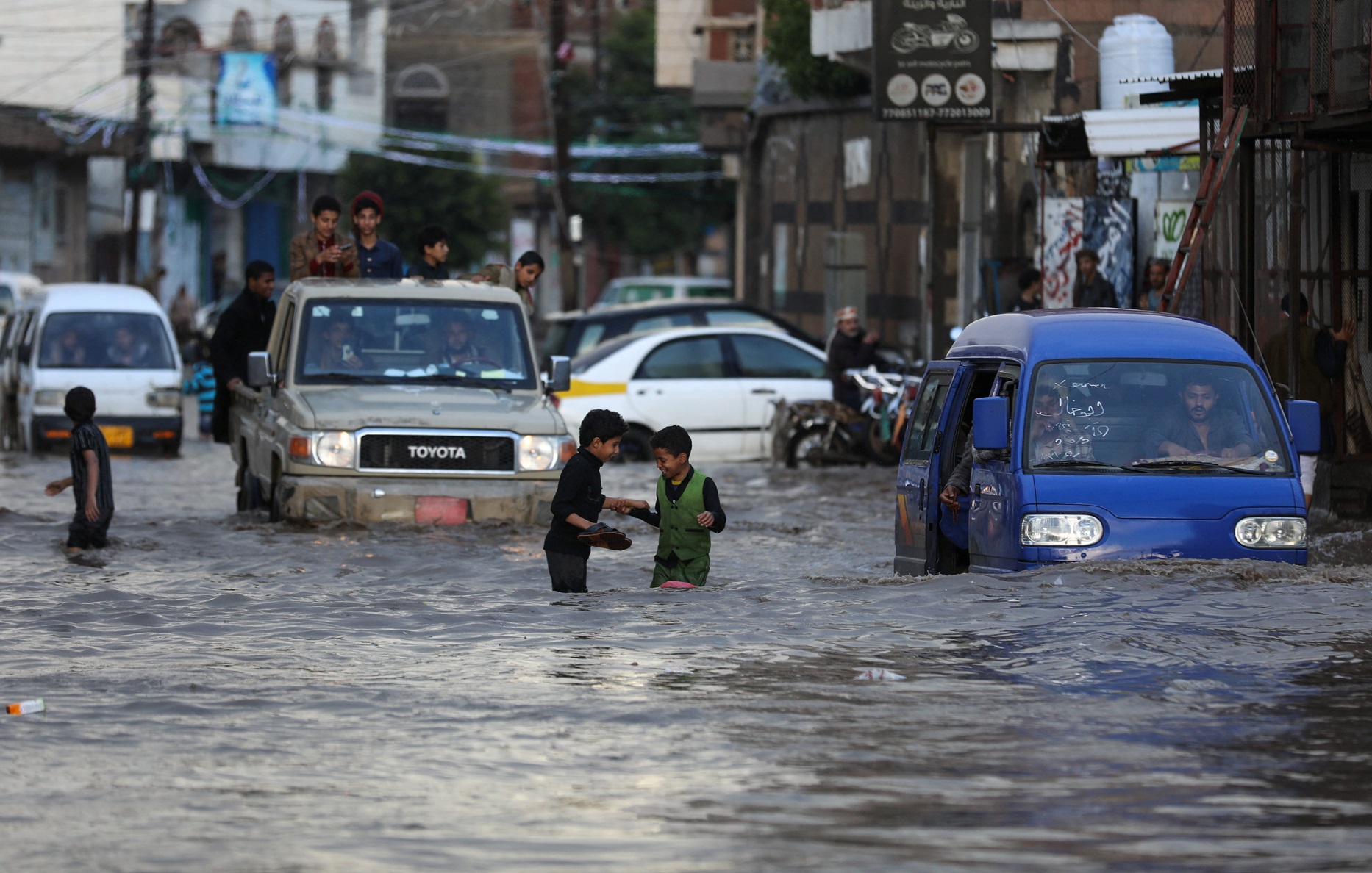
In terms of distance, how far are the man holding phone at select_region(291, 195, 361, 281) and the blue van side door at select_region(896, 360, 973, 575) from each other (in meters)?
5.38

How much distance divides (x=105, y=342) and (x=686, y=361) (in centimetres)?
733

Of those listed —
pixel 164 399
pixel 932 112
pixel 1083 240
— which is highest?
pixel 932 112

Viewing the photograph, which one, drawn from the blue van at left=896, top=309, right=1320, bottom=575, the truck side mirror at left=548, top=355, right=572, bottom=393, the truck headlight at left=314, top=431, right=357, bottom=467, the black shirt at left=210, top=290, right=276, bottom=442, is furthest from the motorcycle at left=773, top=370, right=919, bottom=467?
the blue van at left=896, top=309, right=1320, bottom=575

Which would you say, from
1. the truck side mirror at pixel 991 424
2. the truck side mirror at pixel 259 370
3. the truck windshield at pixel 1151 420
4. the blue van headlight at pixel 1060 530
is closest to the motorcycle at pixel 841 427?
the truck side mirror at pixel 259 370

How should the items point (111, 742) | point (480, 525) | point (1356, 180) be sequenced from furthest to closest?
point (1356, 180)
point (480, 525)
point (111, 742)

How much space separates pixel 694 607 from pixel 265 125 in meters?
52.0

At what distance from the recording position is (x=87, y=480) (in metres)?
13.5

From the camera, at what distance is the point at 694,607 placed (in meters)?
10.5

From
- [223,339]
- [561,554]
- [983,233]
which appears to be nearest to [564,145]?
[983,233]

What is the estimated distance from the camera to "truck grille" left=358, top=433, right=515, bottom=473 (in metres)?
13.6

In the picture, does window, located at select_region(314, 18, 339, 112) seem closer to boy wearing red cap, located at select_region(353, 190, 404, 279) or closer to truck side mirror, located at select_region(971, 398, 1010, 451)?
boy wearing red cap, located at select_region(353, 190, 404, 279)

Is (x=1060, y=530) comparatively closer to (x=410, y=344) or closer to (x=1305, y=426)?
(x=1305, y=426)

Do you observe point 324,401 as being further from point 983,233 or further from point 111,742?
point 983,233

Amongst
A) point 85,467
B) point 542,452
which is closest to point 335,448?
point 542,452
